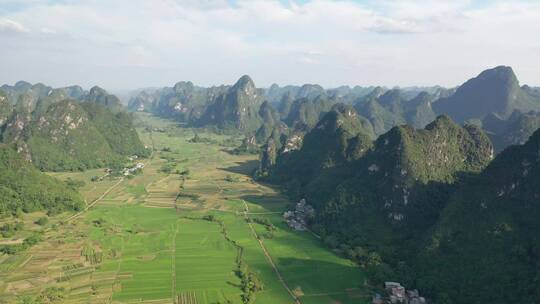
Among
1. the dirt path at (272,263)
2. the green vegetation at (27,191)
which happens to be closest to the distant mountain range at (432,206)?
the dirt path at (272,263)

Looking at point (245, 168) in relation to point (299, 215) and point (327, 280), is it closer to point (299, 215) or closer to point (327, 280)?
point (299, 215)

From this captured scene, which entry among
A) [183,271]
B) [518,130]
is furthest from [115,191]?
[518,130]

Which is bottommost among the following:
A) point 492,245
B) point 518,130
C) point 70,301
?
point 70,301

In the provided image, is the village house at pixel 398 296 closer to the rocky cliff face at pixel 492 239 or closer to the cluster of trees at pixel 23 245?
the rocky cliff face at pixel 492 239

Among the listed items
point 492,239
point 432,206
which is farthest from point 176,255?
point 492,239

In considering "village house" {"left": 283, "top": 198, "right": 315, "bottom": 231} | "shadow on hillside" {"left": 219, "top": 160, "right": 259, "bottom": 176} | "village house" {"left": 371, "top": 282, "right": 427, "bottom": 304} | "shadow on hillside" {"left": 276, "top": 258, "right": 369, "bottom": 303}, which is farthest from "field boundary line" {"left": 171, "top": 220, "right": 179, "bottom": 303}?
"shadow on hillside" {"left": 219, "top": 160, "right": 259, "bottom": 176}

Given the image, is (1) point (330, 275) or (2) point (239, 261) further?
(2) point (239, 261)

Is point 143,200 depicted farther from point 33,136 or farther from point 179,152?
point 179,152

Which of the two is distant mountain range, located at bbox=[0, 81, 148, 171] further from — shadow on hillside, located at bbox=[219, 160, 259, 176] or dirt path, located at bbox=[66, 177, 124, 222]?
shadow on hillside, located at bbox=[219, 160, 259, 176]
